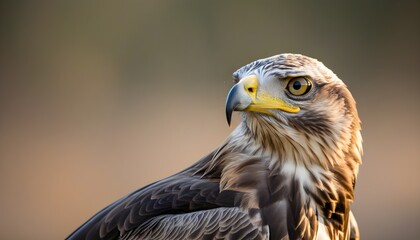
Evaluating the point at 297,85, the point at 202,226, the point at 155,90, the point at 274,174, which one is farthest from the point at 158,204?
the point at 155,90

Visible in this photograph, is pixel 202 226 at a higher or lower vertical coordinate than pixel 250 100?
lower

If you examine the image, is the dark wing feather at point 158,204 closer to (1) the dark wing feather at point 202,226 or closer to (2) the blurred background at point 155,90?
(1) the dark wing feather at point 202,226

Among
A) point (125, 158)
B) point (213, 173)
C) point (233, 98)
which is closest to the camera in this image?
point (233, 98)

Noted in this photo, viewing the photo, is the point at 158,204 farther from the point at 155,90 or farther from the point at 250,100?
the point at 155,90

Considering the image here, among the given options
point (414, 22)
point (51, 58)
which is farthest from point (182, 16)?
point (414, 22)

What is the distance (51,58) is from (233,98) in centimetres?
312

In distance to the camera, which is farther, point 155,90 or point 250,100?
point 155,90

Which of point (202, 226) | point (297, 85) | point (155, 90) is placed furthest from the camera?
point (155, 90)

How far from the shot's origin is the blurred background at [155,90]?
492cm

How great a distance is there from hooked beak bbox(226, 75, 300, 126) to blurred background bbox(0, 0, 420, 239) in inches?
104

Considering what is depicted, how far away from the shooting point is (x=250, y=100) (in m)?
2.14

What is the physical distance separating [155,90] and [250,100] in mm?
2863

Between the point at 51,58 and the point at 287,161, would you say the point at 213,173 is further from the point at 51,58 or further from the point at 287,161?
the point at 51,58

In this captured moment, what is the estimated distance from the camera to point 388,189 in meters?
5.03
